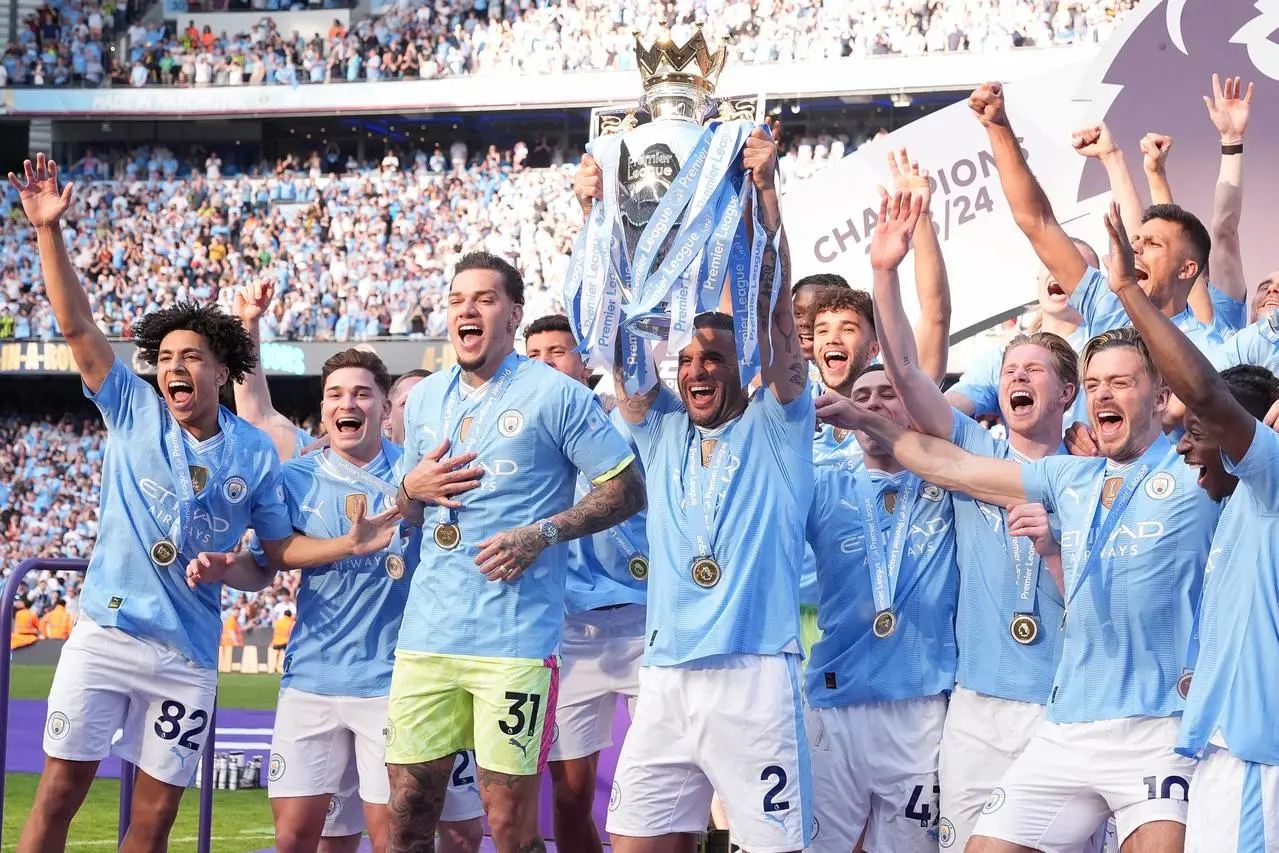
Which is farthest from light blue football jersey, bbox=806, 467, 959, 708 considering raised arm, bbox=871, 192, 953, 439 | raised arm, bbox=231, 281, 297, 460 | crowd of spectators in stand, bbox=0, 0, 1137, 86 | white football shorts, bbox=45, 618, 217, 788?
crowd of spectators in stand, bbox=0, 0, 1137, 86

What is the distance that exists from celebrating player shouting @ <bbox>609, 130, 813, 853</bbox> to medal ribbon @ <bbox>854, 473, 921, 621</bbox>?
385mm

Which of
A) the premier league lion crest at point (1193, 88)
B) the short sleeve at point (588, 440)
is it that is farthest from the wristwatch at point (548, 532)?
the premier league lion crest at point (1193, 88)

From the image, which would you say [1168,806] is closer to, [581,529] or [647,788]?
[647,788]

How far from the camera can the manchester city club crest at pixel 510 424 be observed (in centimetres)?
471

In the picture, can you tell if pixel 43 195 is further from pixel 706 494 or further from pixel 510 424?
pixel 706 494

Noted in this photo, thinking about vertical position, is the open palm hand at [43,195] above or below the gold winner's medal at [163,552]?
above

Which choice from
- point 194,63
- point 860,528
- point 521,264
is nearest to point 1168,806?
point 860,528

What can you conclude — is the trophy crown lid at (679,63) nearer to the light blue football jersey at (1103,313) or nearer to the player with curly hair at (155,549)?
the light blue football jersey at (1103,313)

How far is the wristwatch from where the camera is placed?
15.0ft

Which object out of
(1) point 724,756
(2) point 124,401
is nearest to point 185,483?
(2) point 124,401

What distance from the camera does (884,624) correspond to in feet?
15.6

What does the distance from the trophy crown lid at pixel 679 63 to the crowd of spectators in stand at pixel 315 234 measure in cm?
2035

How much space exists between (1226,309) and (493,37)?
26305 millimetres

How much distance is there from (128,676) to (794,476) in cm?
243
